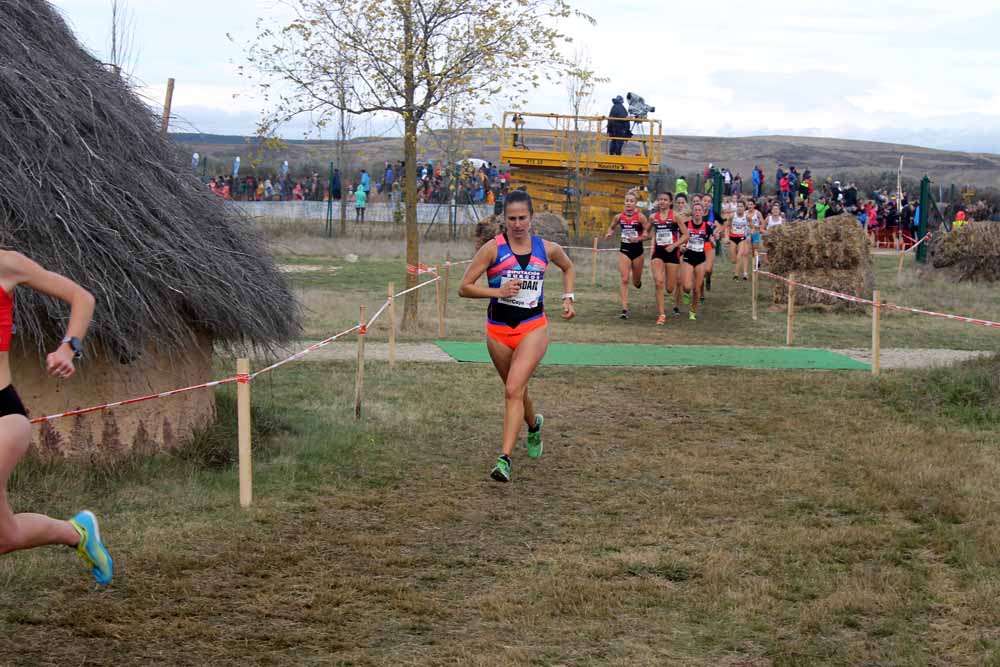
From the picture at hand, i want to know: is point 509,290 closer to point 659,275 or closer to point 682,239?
point 682,239

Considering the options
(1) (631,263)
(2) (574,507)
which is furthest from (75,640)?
(1) (631,263)

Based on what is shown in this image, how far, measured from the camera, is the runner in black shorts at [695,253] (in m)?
18.1

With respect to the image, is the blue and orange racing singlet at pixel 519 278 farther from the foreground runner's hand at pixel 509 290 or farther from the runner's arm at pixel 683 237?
the runner's arm at pixel 683 237

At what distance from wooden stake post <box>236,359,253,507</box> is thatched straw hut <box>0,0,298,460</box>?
2.77ft

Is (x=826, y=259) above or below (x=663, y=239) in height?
below

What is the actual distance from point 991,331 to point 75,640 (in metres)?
15.7

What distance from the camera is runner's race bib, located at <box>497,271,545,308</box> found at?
823 cm

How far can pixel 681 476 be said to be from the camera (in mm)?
8258

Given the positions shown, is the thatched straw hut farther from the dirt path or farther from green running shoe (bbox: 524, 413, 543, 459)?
the dirt path

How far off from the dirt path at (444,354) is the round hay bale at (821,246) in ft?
14.4

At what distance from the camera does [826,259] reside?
1952 cm

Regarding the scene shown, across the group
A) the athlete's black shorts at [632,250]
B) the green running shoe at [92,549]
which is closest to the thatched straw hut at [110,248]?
the green running shoe at [92,549]

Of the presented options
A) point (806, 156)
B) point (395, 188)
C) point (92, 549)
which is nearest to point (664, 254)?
point (92, 549)

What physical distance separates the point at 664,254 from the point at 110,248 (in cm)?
1169
